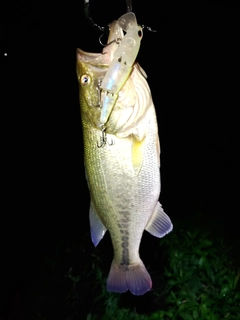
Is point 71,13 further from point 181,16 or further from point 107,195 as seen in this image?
point 107,195

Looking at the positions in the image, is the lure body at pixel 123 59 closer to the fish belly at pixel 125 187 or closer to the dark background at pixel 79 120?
the fish belly at pixel 125 187

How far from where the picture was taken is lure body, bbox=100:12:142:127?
139cm

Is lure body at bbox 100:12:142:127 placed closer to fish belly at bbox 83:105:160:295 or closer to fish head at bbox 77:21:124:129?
fish head at bbox 77:21:124:129

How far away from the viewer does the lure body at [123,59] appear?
1390 millimetres

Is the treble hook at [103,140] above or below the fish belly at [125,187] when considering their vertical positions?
above

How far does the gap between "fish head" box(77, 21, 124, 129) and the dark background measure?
345 centimetres

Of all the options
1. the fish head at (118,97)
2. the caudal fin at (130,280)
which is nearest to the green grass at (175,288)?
the caudal fin at (130,280)

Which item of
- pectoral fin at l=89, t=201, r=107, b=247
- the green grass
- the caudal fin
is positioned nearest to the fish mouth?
pectoral fin at l=89, t=201, r=107, b=247

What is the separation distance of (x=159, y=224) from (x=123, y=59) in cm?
67

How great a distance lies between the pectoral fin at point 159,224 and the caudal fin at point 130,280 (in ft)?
0.56

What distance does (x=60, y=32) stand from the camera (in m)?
8.53

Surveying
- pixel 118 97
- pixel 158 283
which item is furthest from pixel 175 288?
pixel 118 97

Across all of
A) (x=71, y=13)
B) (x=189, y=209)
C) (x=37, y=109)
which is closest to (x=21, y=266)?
(x=189, y=209)

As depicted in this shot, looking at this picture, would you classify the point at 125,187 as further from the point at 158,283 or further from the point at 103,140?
the point at 158,283
